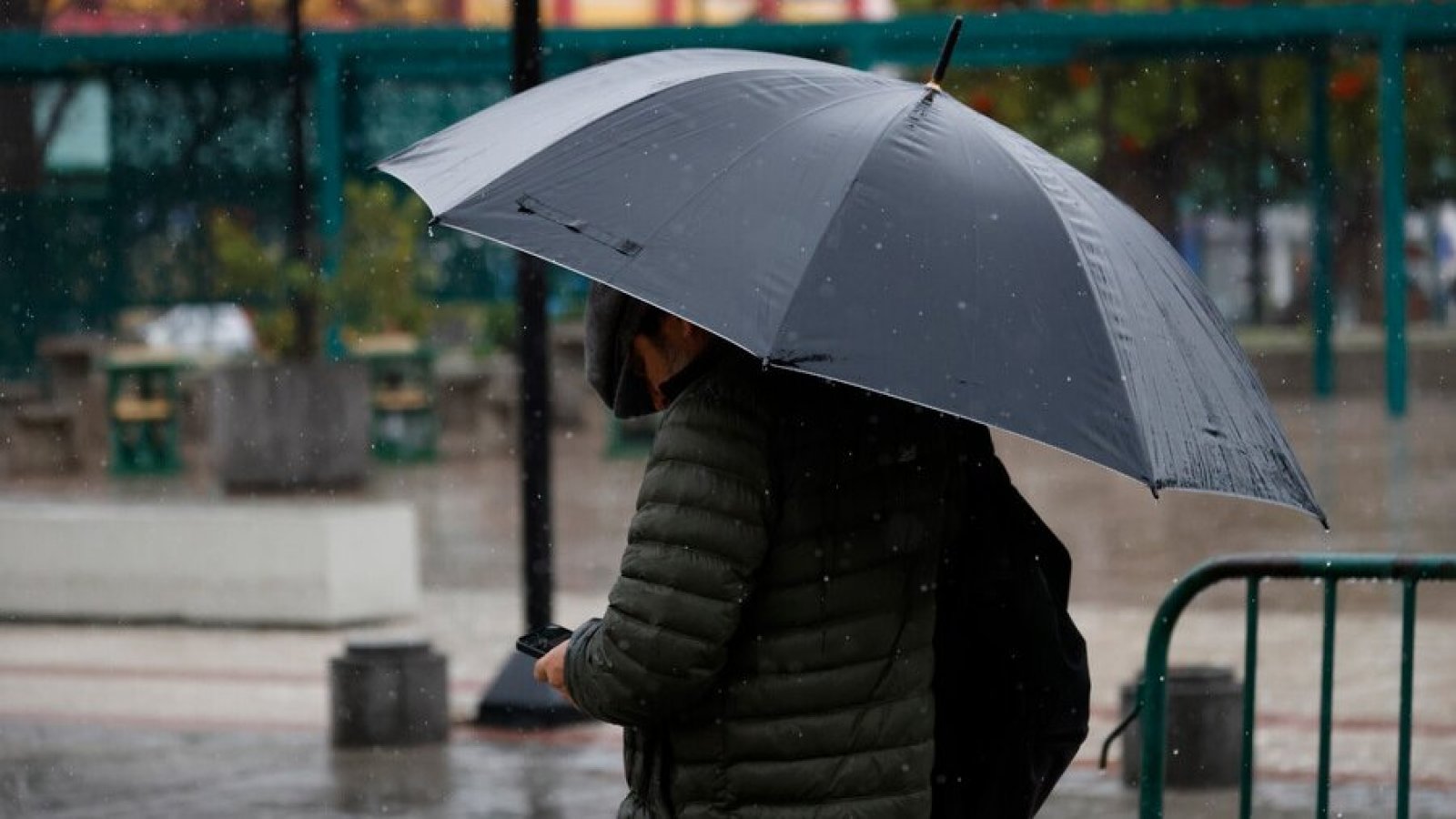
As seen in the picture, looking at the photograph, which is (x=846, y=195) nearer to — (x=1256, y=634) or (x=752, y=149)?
(x=752, y=149)

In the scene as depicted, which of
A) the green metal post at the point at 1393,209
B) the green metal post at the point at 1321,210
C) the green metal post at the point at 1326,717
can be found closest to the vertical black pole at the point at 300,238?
the green metal post at the point at 1393,209

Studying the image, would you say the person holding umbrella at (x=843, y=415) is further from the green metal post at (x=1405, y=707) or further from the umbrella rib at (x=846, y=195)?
the green metal post at (x=1405, y=707)

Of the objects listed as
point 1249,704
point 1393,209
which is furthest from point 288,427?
point 1249,704

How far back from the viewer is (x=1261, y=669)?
33.0 feet

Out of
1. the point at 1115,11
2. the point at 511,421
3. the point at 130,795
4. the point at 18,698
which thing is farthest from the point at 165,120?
the point at 130,795

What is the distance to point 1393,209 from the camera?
2562 centimetres

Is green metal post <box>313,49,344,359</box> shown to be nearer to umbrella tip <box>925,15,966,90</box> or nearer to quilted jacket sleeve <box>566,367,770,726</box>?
umbrella tip <box>925,15,966,90</box>

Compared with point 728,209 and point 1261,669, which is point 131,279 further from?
point 728,209

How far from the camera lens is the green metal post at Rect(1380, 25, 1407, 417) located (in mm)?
24969

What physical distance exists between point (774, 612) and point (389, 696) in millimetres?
5313

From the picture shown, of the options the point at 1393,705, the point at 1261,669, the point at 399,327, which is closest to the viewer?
the point at 1393,705

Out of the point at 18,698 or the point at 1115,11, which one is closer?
the point at 18,698

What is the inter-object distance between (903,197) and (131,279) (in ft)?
72.1

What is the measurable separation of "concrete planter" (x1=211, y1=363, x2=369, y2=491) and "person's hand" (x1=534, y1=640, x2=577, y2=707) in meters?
16.1
